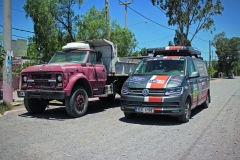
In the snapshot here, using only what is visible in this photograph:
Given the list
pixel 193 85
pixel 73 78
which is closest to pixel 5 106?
pixel 73 78

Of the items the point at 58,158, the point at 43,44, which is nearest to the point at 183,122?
the point at 58,158

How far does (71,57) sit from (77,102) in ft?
6.41

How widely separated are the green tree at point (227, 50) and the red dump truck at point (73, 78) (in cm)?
7049

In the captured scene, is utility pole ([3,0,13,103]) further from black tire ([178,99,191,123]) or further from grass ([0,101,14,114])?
black tire ([178,99,191,123])

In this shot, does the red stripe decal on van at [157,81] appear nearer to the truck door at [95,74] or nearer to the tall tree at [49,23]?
the truck door at [95,74]

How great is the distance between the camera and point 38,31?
1570 cm

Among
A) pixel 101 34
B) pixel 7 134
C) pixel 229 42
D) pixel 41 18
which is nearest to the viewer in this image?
pixel 7 134

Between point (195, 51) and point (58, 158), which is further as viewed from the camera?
point (195, 51)

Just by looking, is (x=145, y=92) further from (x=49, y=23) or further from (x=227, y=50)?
(x=227, y=50)

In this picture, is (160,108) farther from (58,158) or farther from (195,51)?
(195,51)

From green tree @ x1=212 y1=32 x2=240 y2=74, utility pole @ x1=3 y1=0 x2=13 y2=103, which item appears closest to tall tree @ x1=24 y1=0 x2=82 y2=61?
utility pole @ x1=3 y1=0 x2=13 y2=103

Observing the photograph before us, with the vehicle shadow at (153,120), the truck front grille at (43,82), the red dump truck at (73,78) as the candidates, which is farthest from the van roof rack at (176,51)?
the truck front grille at (43,82)

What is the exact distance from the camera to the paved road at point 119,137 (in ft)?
15.3

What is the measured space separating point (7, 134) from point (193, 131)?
4603 millimetres
